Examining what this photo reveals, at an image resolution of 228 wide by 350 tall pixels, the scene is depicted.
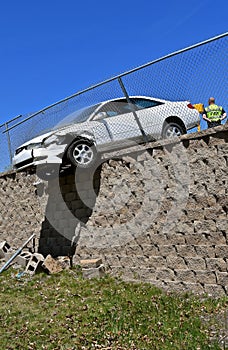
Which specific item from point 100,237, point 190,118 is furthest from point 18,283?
point 190,118

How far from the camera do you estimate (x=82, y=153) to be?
8.59 m

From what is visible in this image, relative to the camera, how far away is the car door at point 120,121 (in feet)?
27.4

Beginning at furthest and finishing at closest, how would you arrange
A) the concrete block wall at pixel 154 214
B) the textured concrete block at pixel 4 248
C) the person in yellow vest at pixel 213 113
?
the textured concrete block at pixel 4 248
the person in yellow vest at pixel 213 113
the concrete block wall at pixel 154 214

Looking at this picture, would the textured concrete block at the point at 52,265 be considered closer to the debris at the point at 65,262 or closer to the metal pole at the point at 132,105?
the debris at the point at 65,262

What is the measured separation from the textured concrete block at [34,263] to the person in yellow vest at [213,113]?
494 centimetres

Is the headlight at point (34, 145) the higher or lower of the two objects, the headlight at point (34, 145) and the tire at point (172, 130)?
the higher

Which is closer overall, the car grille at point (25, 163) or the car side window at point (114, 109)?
the car side window at point (114, 109)

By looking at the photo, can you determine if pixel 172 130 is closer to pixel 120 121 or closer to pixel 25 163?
pixel 120 121

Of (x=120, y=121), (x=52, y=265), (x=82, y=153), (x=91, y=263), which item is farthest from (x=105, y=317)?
(x=120, y=121)

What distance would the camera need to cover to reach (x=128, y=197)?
835 centimetres

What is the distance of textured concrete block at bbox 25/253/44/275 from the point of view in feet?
30.7

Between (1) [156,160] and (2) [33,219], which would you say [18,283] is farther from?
(1) [156,160]

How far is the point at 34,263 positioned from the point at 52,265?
24.3 inches

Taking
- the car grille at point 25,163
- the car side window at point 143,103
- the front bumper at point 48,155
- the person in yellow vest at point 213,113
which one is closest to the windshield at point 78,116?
the front bumper at point 48,155
